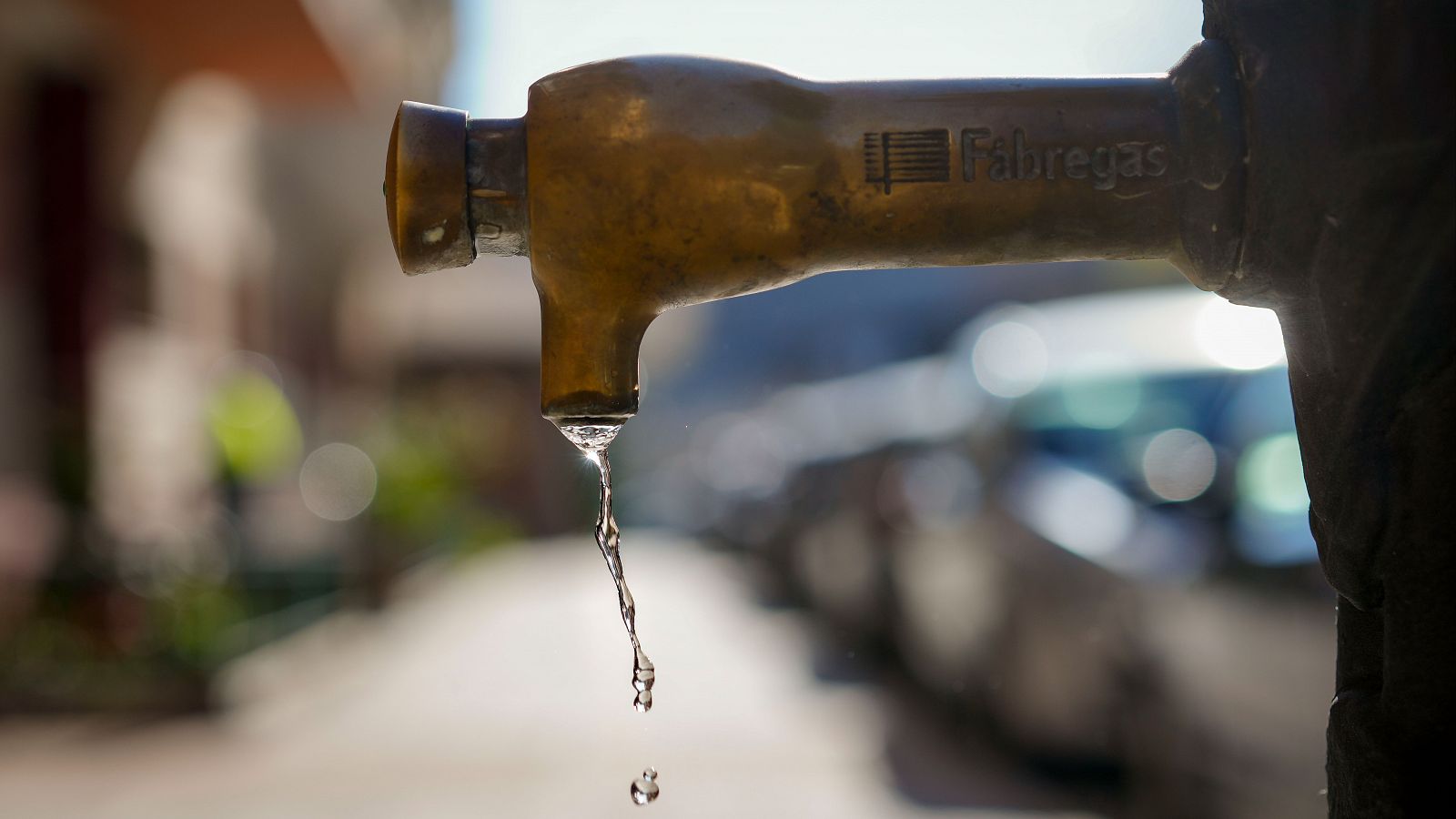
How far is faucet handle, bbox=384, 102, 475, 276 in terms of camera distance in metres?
0.82

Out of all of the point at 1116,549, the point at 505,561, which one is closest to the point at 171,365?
the point at 505,561

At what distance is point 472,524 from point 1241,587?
931cm

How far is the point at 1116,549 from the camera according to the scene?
11.6 ft

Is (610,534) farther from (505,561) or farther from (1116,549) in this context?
(505,561)

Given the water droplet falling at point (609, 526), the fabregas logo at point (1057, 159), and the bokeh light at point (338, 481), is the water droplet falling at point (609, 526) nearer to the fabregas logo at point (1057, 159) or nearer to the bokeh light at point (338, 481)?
the fabregas logo at point (1057, 159)

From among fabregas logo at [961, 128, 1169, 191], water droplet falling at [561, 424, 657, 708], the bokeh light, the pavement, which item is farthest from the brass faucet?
the bokeh light

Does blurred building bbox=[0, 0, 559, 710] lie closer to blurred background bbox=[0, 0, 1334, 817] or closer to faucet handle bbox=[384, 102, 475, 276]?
blurred background bbox=[0, 0, 1334, 817]

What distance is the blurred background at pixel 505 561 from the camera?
354 centimetres

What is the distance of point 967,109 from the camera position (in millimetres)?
829

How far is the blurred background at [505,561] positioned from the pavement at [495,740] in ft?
0.09

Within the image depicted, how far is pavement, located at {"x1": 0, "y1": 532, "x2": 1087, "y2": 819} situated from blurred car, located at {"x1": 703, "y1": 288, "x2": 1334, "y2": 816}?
47 centimetres

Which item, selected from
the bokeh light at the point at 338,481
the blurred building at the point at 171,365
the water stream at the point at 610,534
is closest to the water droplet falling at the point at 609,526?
the water stream at the point at 610,534

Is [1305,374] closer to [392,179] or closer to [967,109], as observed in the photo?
[967,109]

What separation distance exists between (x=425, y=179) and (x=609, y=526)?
16.1 inches
